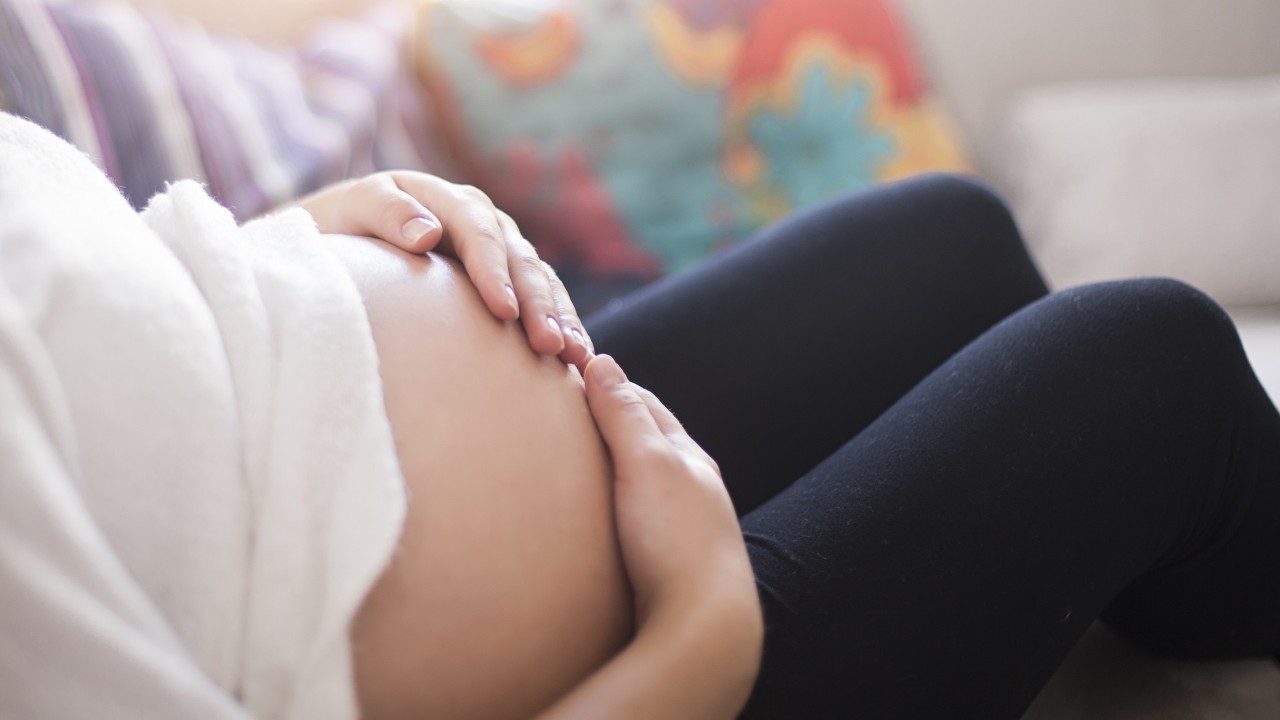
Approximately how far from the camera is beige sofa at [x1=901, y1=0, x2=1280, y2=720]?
4.06 feet

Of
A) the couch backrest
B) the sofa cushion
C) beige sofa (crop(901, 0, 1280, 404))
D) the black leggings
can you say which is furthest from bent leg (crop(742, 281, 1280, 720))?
the couch backrest

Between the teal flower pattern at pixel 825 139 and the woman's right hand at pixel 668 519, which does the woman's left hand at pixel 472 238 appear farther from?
the teal flower pattern at pixel 825 139

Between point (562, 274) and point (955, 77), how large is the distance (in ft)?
2.57

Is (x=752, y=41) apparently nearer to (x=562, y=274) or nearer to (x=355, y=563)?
(x=562, y=274)

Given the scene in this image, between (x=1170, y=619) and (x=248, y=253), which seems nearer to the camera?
(x=248, y=253)

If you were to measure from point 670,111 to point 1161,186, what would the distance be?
758 millimetres

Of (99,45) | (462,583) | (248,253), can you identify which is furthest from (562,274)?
(462,583)

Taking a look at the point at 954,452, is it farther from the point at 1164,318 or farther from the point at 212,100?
the point at 212,100

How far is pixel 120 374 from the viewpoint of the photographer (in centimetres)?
42

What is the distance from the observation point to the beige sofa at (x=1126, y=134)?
124cm

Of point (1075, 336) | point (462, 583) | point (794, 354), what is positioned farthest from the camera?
point (794, 354)

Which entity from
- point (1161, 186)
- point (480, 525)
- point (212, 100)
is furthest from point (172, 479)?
point (1161, 186)

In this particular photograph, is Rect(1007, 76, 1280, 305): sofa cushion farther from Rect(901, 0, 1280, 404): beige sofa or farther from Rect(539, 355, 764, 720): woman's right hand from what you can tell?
Rect(539, 355, 764, 720): woman's right hand

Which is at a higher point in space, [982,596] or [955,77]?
[955,77]
